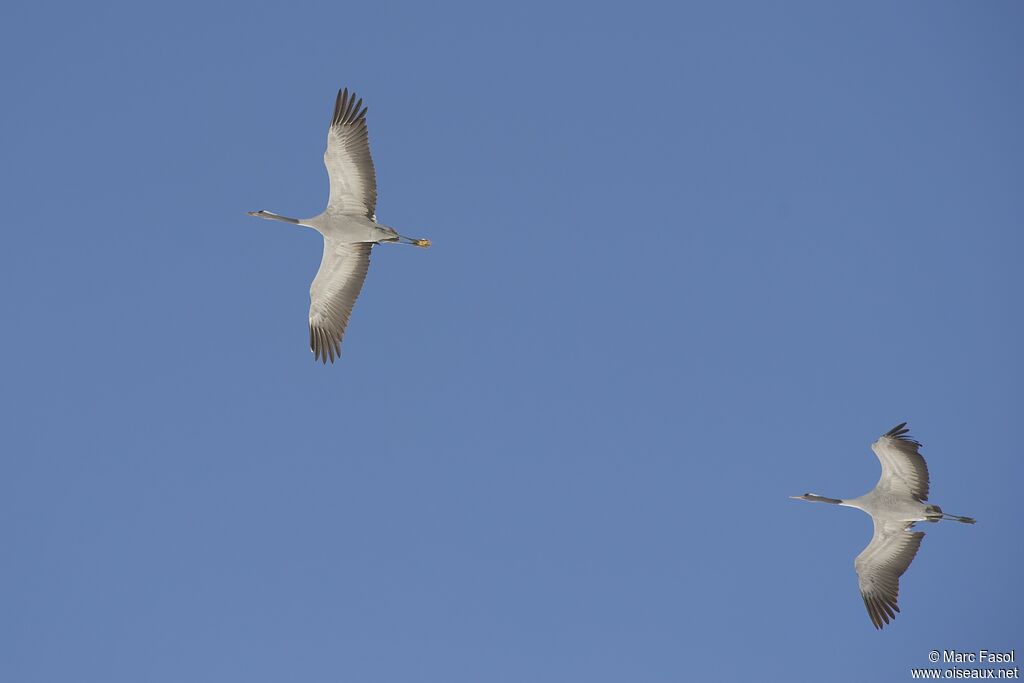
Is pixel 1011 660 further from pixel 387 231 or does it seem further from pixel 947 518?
pixel 387 231

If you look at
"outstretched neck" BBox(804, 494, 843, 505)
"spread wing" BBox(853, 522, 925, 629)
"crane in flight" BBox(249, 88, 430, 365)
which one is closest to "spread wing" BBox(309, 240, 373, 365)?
"crane in flight" BBox(249, 88, 430, 365)

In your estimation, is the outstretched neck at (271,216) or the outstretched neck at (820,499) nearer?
the outstretched neck at (271,216)

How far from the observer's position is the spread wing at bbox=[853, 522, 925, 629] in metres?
32.2

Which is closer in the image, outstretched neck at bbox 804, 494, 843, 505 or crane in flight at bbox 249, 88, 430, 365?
crane in flight at bbox 249, 88, 430, 365

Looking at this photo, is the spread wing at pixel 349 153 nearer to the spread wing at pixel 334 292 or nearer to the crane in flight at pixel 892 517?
the spread wing at pixel 334 292

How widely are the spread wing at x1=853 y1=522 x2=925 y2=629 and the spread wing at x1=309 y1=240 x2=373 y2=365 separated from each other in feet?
48.4

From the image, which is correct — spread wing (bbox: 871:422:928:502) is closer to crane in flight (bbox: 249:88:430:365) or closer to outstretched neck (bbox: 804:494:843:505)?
outstretched neck (bbox: 804:494:843:505)

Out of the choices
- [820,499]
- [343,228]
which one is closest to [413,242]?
[343,228]

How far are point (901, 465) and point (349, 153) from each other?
628 inches

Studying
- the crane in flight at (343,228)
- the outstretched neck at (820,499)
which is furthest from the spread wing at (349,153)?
the outstretched neck at (820,499)

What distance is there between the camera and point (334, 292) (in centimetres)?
3303

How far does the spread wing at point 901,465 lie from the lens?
31609 millimetres

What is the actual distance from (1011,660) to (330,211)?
2266cm

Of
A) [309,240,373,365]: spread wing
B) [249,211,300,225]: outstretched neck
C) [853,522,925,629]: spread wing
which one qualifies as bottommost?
[853,522,925,629]: spread wing
